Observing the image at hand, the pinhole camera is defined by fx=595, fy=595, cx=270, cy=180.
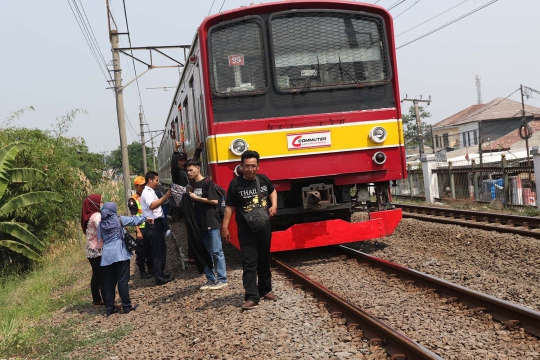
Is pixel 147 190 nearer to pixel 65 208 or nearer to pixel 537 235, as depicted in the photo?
pixel 537 235

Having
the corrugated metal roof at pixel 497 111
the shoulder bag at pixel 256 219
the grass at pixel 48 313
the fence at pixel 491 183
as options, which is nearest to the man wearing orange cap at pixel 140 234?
the grass at pixel 48 313

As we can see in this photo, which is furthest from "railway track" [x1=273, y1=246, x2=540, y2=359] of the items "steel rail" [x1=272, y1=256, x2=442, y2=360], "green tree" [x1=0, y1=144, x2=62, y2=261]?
"green tree" [x1=0, y1=144, x2=62, y2=261]

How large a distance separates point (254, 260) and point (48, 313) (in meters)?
3.61

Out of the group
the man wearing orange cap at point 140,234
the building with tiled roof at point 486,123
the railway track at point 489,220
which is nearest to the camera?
the man wearing orange cap at point 140,234

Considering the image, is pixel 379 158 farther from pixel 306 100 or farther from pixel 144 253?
pixel 144 253

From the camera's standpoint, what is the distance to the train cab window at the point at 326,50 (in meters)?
8.07

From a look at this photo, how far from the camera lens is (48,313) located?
26.6ft

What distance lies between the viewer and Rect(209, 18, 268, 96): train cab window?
8008 millimetres

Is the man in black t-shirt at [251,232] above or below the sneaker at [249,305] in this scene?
above

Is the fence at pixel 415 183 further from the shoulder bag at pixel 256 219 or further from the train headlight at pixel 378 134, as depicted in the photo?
the shoulder bag at pixel 256 219

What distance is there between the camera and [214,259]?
278 inches

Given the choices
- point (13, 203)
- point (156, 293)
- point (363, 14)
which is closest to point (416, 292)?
point (156, 293)

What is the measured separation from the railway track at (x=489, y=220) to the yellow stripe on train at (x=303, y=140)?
3.03 meters

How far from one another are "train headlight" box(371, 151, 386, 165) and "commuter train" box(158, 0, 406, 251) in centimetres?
1
